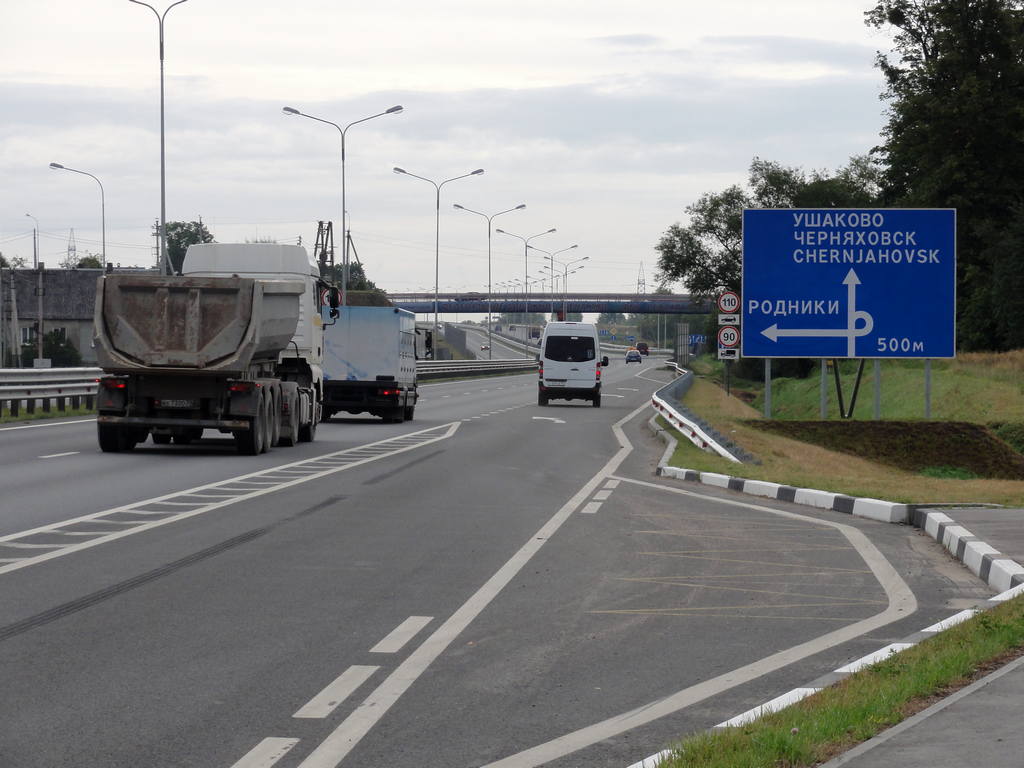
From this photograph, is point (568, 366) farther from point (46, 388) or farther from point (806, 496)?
point (806, 496)

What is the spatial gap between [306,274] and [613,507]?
12.8 meters

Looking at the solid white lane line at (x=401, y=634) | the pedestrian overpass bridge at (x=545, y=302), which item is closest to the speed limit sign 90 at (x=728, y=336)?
the solid white lane line at (x=401, y=634)

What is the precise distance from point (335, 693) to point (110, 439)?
17.3 metres

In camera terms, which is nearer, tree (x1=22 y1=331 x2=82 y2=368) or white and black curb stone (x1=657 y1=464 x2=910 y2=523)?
white and black curb stone (x1=657 y1=464 x2=910 y2=523)

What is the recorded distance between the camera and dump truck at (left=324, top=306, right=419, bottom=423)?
34.9m

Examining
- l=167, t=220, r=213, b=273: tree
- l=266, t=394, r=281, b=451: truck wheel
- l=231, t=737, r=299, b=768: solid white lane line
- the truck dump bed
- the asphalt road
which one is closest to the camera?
l=231, t=737, r=299, b=768: solid white lane line

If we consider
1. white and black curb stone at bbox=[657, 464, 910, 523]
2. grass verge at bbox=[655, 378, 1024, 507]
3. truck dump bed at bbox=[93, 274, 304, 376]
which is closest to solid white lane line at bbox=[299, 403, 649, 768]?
white and black curb stone at bbox=[657, 464, 910, 523]

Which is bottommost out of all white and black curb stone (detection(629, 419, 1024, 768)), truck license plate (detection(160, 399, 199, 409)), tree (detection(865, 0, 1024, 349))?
white and black curb stone (detection(629, 419, 1024, 768))

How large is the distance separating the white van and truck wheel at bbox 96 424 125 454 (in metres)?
25.5

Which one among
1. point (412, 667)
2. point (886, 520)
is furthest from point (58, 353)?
point (412, 667)

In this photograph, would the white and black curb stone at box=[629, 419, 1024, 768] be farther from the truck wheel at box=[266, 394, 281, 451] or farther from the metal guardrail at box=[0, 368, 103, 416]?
the metal guardrail at box=[0, 368, 103, 416]

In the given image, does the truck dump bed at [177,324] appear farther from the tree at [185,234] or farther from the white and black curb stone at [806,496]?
the tree at [185,234]

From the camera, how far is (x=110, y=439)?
22906 mm

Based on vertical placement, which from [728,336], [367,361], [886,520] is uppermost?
[728,336]
